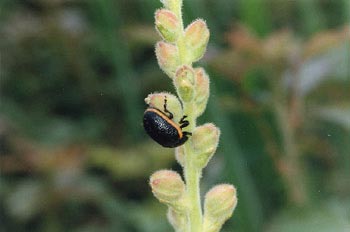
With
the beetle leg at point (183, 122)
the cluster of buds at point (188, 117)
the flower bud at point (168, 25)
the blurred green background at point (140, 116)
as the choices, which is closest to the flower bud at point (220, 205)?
the cluster of buds at point (188, 117)

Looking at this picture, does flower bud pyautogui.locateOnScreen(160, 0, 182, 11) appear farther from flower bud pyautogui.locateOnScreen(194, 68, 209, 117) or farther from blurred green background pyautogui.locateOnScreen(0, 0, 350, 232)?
blurred green background pyautogui.locateOnScreen(0, 0, 350, 232)

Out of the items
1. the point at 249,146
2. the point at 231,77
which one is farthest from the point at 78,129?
the point at 231,77

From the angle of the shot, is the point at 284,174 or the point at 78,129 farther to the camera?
the point at 78,129

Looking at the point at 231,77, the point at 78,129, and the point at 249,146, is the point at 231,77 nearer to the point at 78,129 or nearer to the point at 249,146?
the point at 249,146

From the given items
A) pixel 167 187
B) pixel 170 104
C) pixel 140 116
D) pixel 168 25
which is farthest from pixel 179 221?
pixel 140 116

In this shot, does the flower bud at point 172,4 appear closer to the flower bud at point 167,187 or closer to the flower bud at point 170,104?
the flower bud at point 170,104

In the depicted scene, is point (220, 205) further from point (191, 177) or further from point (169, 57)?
point (169, 57)

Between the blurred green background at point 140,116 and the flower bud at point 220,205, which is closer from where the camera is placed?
the flower bud at point 220,205
